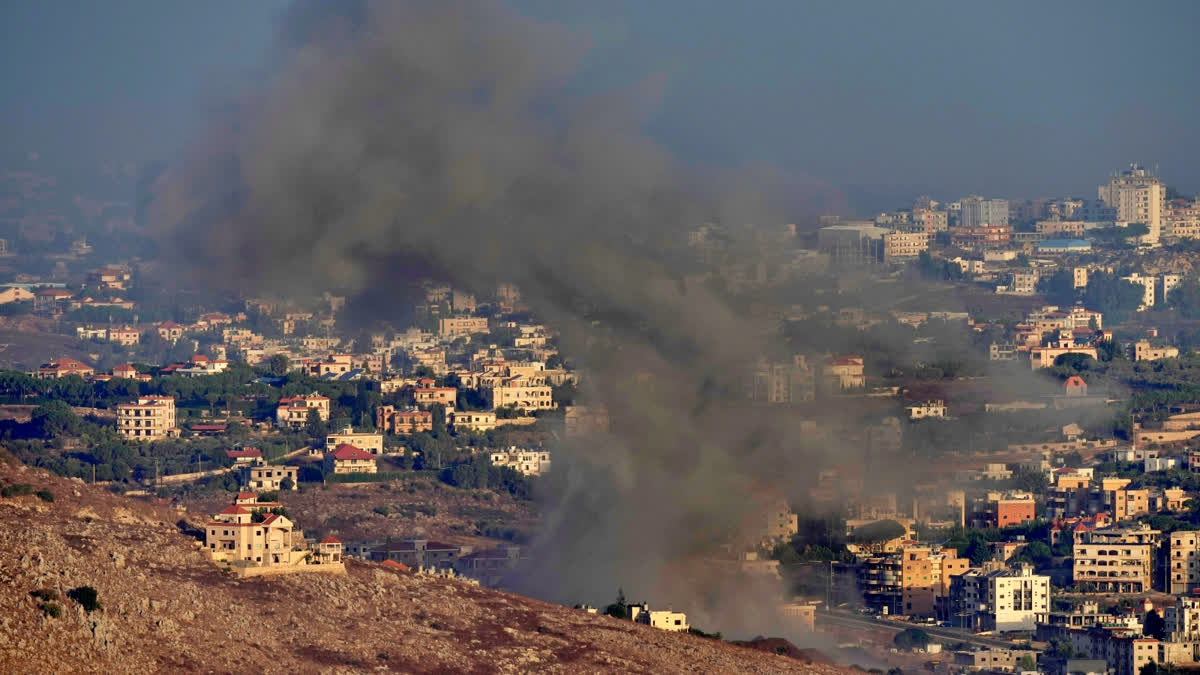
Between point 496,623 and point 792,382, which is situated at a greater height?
point 792,382

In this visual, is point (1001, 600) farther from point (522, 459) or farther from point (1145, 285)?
point (1145, 285)

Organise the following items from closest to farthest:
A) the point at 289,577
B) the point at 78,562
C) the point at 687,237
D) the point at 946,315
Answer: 1. the point at 78,562
2. the point at 289,577
3. the point at 687,237
4. the point at 946,315

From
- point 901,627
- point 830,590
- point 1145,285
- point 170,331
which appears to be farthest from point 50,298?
point 901,627

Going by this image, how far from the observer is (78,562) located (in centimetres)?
3216

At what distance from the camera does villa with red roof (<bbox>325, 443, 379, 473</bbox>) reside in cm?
5966

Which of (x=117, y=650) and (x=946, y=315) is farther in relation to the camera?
(x=946, y=315)

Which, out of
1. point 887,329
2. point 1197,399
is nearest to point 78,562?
point 887,329

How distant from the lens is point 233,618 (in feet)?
104

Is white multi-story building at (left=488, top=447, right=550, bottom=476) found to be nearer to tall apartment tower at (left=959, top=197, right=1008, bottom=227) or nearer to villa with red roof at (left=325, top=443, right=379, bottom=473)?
villa with red roof at (left=325, top=443, right=379, bottom=473)

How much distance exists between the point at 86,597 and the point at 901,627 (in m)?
17.3

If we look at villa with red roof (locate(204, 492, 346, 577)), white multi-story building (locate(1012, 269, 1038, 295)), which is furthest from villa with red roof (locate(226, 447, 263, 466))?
white multi-story building (locate(1012, 269, 1038, 295))

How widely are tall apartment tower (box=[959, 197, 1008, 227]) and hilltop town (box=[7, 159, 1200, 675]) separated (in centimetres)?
1742

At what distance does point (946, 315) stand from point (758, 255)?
2838 cm

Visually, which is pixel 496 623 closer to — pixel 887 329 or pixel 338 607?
pixel 338 607
